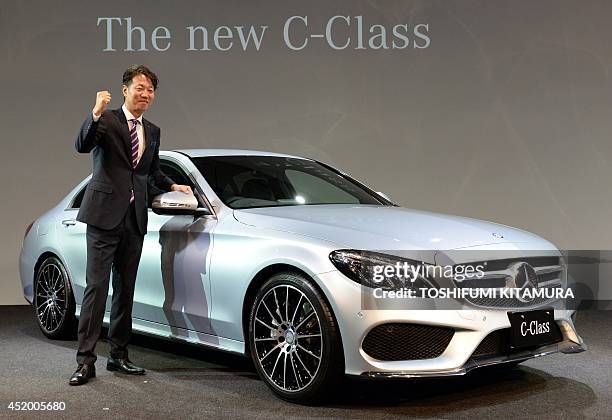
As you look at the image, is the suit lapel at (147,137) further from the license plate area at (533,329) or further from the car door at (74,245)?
the license plate area at (533,329)

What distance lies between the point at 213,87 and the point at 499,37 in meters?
2.52

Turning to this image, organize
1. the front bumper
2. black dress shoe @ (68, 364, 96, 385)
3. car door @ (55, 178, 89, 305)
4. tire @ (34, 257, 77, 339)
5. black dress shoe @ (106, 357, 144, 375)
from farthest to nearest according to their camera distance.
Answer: tire @ (34, 257, 77, 339), car door @ (55, 178, 89, 305), black dress shoe @ (106, 357, 144, 375), black dress shoe @ (68, 364, 96, 385), the front bumper

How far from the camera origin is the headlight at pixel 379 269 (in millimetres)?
3795

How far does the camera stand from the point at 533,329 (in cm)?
400

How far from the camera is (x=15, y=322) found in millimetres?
6789

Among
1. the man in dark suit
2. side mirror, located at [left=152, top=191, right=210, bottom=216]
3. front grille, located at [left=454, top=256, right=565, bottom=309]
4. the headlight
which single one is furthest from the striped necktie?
front grille, located at [left=454, top=256, right=565, bottom=309]

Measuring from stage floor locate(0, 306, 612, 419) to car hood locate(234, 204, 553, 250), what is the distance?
718 mm

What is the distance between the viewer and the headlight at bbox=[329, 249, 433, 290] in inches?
149

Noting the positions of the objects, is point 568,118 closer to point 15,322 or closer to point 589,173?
point 589,173

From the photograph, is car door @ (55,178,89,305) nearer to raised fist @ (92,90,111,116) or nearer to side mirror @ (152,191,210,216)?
side mirror @ (152,191,210,216)

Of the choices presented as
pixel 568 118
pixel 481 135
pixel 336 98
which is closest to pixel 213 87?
pixel 336 98

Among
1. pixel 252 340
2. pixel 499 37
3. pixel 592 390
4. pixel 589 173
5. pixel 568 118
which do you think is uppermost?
pixel 499 37
